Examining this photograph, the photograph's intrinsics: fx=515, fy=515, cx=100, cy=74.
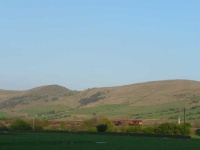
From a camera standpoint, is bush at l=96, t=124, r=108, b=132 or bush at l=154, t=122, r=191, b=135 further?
bush at l=96, t=124, r=108, b=132

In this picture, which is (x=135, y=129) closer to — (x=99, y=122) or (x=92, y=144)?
(x=99, y=122)

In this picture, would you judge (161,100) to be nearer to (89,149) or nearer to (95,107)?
(95,107)

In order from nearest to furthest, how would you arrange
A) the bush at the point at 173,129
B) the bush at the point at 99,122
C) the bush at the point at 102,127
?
1. the bush at the point at 173,129
2. the bush at the point at 102,127
3. the bush at the point at 99,122

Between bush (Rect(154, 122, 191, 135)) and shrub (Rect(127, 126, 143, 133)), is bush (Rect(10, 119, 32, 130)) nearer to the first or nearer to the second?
shrub (Rect(127, 126, 143, 133))

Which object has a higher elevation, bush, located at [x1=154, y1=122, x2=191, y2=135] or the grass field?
bush, located at [x1=154, y1=122, x2=191, y2=135]

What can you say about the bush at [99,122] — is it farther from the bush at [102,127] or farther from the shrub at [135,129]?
the shrub at [135,129]

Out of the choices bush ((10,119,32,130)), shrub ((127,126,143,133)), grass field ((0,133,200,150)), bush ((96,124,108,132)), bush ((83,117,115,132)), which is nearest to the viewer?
grass field ((0,133,200,150))

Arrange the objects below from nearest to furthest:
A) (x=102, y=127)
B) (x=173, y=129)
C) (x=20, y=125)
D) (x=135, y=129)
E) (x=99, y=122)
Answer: (x=173, y=129), (x=135, y=129), (x=102, y=127), (x=99, y=122), (x=20, y=125)

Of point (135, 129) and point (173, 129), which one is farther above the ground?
point (135, 129)

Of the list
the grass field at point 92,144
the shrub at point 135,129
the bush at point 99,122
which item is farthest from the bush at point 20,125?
the grass field at point 92,144

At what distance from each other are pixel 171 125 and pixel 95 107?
10225 centimetres

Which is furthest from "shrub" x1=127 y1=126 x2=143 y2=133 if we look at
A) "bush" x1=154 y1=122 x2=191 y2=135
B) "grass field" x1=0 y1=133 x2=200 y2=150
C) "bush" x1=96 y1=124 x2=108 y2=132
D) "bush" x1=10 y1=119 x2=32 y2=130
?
"grass field" x1=0 y1=133 x2=200 y2=150

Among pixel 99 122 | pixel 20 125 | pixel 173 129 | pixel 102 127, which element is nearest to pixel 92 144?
pixel 173 129

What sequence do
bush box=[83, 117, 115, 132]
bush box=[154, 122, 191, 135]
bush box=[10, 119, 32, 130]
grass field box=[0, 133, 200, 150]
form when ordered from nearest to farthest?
1. grass field box=[0, 133, 200, 150]
2. bush box=[154, 122, 191, 135]
3. bush box=[83, 117, 115, 132]
4. bush box=[10, 119, 32, 130]
